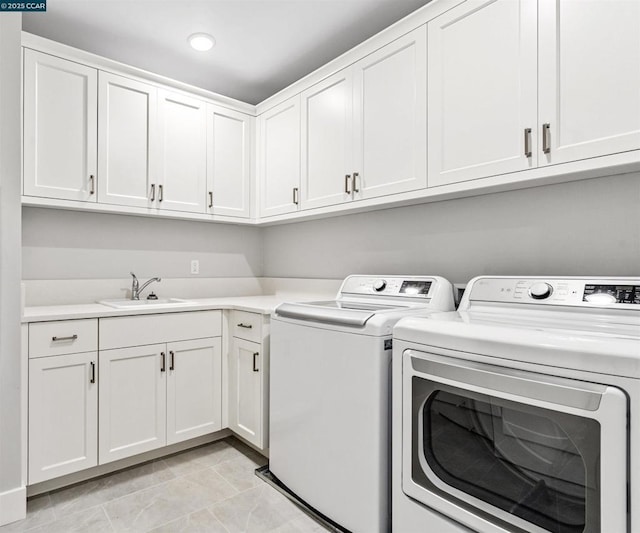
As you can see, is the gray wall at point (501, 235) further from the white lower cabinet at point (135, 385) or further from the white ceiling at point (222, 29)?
the white ceiling at point (222, 29)

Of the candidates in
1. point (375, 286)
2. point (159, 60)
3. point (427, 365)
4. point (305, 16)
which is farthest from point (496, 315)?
point (159, 60)

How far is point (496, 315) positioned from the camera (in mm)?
1535

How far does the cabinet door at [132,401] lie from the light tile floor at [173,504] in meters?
0.16

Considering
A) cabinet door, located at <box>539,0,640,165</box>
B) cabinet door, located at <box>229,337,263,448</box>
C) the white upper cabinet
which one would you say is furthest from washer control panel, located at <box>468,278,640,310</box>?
cabinet door, located at <box>229,337,263,448</box>

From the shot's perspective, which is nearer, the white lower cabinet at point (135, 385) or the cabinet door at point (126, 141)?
the white lower cabinet at point (135, 385)

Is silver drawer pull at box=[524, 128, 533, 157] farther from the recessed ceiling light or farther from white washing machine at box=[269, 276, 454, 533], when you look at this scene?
the recessed ceiling light

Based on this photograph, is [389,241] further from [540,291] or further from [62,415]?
[62,415]

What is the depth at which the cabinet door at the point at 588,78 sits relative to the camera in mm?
1282

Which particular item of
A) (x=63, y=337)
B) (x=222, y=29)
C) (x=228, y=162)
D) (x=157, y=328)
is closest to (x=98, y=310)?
(x=63, y=337)

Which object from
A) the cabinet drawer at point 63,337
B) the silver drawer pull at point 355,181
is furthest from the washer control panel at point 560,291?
the cabinet drawer at point 63,337

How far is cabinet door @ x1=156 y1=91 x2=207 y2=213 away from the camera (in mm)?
2537

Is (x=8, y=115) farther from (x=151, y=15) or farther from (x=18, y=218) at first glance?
(x=151, y=15)

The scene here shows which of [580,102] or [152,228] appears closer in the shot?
[580,102]

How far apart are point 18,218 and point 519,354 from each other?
2.10m
